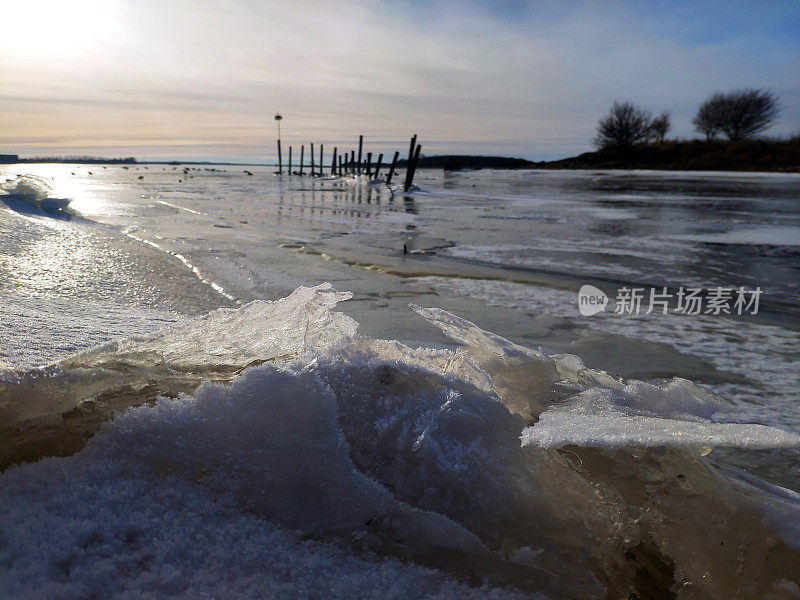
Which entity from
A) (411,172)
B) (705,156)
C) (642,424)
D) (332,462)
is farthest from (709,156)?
(332,462)

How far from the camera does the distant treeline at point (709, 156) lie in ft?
134

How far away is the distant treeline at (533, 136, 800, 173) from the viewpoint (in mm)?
40906

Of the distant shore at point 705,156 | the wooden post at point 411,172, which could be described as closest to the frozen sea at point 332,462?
the wooden post at point 411,172

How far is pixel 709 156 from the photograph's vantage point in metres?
44.3

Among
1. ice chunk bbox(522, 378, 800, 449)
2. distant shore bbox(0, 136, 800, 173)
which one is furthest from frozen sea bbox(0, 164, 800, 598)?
distant shore bbox(0, 136, 800, 173)

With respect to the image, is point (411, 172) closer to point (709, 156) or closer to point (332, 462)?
point (332, 462)

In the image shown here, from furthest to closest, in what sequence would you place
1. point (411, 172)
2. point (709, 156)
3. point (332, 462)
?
point (709, 156)
point (411, 172)
point (332, 462)

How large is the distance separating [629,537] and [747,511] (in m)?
0.24

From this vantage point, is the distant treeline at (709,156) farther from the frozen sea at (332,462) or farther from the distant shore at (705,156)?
the frozen sea at (332,462)

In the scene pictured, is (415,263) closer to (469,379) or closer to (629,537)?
(469,379)

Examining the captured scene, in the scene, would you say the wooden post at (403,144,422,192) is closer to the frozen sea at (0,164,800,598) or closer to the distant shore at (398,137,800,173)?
the frozen sea at (0,164,800,598)

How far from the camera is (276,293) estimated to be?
12.9ft

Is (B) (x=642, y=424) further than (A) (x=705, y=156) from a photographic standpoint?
No

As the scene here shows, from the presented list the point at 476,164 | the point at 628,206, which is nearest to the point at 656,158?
the point at 628,206
